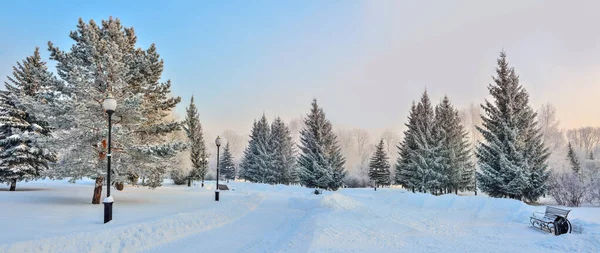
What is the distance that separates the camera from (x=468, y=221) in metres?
11.9

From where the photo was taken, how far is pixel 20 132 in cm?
2191

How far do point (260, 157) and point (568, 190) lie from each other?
3496cm

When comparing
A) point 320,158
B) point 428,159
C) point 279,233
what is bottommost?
point 279,233

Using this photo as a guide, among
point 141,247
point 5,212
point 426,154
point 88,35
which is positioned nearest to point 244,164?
point 426,154

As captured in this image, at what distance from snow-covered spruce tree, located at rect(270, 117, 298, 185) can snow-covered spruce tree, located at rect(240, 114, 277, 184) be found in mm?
692

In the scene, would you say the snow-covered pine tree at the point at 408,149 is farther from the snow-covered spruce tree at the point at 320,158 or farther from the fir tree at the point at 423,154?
the snow-covered spruce tree at the point at 320,158

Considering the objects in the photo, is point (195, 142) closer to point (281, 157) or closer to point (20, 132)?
point (281, 157)

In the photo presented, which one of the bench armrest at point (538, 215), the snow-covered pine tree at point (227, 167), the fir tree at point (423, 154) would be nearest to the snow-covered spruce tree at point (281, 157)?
the snow-covered pine tree at point (227, 167)

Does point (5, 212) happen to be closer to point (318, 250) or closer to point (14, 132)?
point (318, 250)

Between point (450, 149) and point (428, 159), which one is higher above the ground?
point (450, 149)

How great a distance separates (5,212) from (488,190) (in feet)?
81.2

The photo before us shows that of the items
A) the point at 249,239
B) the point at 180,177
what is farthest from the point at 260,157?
the point at 249,239

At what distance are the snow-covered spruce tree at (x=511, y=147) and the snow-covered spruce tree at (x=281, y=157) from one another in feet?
90.0

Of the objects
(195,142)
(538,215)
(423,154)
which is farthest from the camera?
(195,142)
